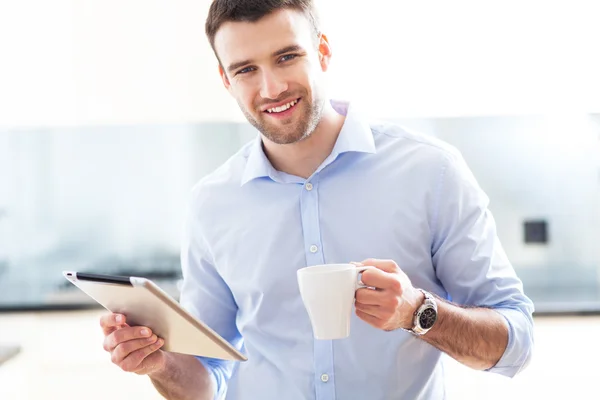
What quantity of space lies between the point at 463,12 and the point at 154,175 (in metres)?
1.13

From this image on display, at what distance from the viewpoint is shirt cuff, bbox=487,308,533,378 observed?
1.29 metres

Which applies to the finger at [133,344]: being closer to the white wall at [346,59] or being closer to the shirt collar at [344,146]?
the shirt collar at [344,146]

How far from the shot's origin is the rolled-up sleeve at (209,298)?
1.53 m

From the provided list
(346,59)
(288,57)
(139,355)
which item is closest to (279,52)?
(288,57)

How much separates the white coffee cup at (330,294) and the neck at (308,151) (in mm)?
467

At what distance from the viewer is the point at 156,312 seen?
43.8 inches

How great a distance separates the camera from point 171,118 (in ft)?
7.43

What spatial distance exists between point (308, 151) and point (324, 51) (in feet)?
0.78

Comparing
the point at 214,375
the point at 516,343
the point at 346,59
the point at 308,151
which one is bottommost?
the point at 214,375

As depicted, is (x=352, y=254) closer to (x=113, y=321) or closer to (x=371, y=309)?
(x=371, y=309)

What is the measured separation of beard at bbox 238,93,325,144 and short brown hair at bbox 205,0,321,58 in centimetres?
17

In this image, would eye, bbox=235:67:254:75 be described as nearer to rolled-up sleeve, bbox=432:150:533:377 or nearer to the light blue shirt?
the light blue shirt

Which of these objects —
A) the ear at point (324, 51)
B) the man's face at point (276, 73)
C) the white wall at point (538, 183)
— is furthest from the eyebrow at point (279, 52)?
the white wall at point (538, 183)

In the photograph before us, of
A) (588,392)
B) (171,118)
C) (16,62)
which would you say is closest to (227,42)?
(171,118)
